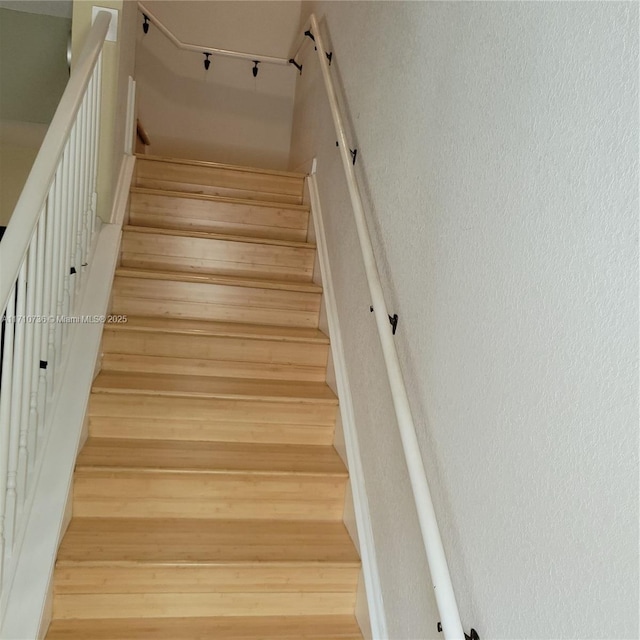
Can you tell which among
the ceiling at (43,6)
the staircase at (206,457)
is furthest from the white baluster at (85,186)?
the ceiling at (43,6)

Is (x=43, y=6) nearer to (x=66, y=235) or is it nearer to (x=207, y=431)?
(x=66, y=235)

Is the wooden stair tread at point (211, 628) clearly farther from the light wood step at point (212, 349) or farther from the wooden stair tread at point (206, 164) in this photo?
the wooden stair tread at point (206, 164)

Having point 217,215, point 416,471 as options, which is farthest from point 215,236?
point 416,471

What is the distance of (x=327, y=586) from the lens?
1737mm

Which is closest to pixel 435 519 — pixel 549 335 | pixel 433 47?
pixel 549 335

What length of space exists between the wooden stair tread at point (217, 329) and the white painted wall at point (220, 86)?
7.56 ft

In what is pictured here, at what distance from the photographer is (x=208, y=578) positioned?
5.48 ft

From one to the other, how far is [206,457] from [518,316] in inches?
51.2

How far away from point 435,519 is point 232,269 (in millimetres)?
1871

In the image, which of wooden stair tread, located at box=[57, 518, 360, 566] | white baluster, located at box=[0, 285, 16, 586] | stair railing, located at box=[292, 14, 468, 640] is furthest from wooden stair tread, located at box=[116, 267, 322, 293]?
white baluster, located at box=[0, 285, 16, 586]

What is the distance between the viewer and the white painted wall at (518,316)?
0.77m

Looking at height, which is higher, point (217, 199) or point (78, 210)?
point (217, 199)

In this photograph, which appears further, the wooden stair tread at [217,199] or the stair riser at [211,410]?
the wooden stair tread at [217,199]

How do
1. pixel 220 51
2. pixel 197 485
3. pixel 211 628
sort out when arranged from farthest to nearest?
pixel 220 51
pixel 197 485
pixel 211 628
